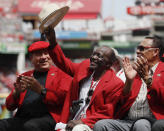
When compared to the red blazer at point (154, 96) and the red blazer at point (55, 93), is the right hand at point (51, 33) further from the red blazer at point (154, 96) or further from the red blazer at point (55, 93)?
the red blazer at point (154, 96)

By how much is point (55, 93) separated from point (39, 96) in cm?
21

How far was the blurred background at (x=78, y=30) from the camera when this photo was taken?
23.4 meters

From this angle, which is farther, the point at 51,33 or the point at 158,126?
the point at 51,33

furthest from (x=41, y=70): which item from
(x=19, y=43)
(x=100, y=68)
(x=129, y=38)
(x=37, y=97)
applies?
(x=129, y=38)

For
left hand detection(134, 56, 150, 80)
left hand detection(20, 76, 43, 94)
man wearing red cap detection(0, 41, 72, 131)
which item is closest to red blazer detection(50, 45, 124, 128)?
man wearing red cap detection(0, 41, 72, 131)

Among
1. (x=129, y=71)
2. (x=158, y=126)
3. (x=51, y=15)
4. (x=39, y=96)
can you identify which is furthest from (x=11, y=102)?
(x=158, y=126)

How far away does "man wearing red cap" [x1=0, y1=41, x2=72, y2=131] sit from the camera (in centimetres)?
360

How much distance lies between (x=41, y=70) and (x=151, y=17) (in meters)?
25.0

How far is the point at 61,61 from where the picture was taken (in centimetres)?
362

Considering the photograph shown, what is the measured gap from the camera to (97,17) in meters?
28.6

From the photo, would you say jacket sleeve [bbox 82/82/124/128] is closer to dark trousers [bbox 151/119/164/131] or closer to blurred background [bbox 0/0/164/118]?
dark trousers [bbox 151/119/164/131]

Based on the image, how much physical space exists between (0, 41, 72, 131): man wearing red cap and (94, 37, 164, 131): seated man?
31.4 inches

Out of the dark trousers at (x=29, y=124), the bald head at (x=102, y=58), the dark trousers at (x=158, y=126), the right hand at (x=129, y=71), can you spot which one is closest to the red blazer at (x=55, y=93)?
the dark trousers at (x=29, y=124)

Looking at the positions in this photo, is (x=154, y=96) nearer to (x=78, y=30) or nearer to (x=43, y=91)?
(x=43, y=91)
